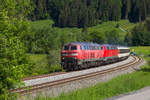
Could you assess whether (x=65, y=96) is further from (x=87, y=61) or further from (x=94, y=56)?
(x=94, y=56)

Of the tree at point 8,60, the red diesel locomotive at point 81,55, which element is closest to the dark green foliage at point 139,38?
the red diesel locomotive at point 81,55

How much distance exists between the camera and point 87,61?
30641mm

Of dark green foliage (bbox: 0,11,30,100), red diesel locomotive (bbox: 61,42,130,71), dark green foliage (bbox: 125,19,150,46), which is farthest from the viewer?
dark green foliage (bbox: 125,19,150,46)

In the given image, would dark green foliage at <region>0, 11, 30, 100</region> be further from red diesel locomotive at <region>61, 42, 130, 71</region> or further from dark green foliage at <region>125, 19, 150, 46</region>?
dark green foliage at <region>125, 19, 150, 46</region>

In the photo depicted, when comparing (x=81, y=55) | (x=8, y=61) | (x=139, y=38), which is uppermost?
(x=8, y=61)

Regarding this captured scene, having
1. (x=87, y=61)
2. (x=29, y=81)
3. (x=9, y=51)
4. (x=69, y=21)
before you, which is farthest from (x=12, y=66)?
(x=69, y=21)

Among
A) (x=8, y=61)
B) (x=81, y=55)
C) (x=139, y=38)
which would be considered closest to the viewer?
(x=8, y=61)

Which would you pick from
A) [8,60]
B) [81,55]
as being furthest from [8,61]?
[81,55]

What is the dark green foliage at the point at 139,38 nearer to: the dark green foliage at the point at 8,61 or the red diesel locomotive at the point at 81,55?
the red diesel locomotive at the point at 81,55

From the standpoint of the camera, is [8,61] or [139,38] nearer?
[8,61]

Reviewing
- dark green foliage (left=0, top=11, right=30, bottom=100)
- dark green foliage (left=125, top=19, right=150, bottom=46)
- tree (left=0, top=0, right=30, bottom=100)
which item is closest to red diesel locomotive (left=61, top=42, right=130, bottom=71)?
tree (left=0, top=0, right=30, bottom=100)

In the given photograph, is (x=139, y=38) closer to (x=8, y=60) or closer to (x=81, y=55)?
(x=81, y=55)

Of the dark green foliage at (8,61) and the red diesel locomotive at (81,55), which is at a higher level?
the dark green foliage at (8,61)

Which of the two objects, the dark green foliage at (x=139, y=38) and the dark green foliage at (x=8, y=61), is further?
the dark green foliage at (x=139, y=38)
